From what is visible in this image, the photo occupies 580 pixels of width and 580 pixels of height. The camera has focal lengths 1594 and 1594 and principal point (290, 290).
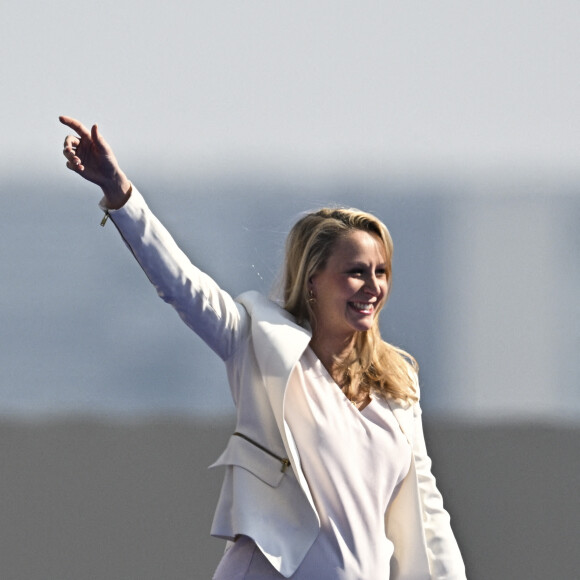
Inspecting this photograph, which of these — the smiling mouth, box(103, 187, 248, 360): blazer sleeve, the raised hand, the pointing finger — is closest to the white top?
the smiling mouth

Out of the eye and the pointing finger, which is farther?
the eye

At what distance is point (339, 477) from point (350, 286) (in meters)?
0.45

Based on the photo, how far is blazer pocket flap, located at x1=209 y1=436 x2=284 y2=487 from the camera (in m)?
3.55

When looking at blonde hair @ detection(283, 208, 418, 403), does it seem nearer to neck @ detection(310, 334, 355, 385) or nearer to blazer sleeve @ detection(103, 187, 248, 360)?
neck @ detection(310, 334, 355, 385)

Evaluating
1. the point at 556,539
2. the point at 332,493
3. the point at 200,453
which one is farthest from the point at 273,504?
the point at 200,453

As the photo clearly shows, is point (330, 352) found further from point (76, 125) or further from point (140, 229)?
point (76, 125)

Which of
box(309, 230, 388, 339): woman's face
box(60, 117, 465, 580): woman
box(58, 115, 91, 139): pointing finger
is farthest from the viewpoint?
box(309, 230, 388, 339): woman's face

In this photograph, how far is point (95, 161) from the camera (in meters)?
3.40

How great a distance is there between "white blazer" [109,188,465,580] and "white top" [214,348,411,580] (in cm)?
4

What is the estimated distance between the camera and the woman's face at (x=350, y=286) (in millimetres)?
3703

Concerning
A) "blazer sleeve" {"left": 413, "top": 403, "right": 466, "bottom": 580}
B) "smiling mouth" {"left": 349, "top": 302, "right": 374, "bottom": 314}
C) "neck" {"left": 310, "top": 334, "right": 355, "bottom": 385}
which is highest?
"smiling mouth" {"left": 349, "top": 302, "right": 374, "bottom": 314}

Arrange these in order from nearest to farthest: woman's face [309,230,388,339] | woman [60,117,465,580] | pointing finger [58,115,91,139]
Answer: pointing finger [58,115,91,139] → woman [60,117,465,580] → woman's face [309,230,388,339]

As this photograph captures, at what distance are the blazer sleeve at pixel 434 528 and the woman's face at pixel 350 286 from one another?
1.01 feet

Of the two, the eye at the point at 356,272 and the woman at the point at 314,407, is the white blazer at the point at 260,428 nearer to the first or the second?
the woman at the point at 314,407
